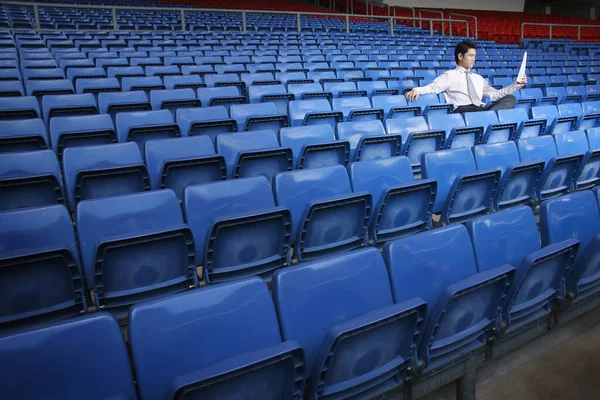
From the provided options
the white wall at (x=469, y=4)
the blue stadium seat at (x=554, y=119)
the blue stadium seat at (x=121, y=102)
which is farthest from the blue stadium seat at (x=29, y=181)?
the white wall at (x=469, y=4)

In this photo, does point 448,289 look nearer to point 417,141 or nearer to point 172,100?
point 417,141

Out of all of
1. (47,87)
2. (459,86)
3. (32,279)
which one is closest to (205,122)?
(47,87)

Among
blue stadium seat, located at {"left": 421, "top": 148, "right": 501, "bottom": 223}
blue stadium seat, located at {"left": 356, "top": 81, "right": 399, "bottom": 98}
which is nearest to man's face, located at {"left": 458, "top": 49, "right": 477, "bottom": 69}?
blue stadium seat, located at {"left": 356, "top": 81, "right": 399, "bottom": 98}

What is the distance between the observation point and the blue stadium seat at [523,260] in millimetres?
1390

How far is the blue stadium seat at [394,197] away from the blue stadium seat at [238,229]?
47 cm

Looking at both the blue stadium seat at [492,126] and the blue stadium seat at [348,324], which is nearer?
the blue stadium seat at [348,324]

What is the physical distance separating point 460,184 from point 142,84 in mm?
2936

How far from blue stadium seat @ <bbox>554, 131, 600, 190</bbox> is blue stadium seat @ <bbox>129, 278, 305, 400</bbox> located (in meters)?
2.27

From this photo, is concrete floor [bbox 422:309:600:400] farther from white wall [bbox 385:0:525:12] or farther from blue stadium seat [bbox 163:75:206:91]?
white wall [bbox 385:0:525:12]

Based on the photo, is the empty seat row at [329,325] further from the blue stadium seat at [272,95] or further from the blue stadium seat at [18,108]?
the blue stadium seat at [272,95]

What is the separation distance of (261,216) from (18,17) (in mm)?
7661

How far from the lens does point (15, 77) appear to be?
3834 millimetres

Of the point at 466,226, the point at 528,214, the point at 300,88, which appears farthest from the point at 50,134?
the point at 528,214

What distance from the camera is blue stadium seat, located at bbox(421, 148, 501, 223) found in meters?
2.19
